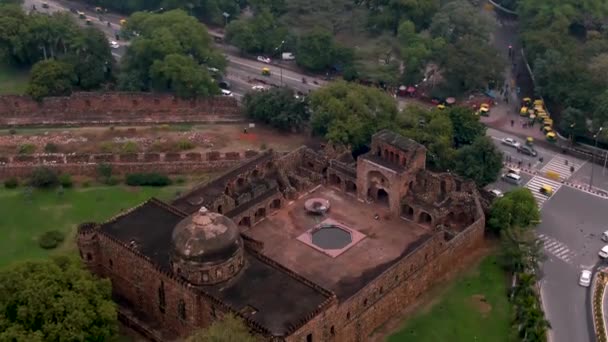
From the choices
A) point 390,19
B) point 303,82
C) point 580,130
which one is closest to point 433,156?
point 580,130

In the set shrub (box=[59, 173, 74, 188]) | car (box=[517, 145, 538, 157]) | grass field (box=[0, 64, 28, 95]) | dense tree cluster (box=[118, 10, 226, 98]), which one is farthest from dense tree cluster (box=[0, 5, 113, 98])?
car (box=[517, 145, 538, 157])

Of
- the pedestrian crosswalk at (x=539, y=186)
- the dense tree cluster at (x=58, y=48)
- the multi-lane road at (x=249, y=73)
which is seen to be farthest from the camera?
the multi-lane road at (x=249, y=73)

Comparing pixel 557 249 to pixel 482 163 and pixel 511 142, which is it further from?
pixel 511 142

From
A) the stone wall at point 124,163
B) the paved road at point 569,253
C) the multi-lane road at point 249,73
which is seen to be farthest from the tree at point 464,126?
the multi-lane road at point 249,73

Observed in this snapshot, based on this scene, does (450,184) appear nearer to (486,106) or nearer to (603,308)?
(603,308)

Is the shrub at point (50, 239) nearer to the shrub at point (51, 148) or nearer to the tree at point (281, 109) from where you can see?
the shrub at point (51, 148)

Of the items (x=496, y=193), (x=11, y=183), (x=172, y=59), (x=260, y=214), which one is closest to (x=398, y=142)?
(x=496, y=193)
